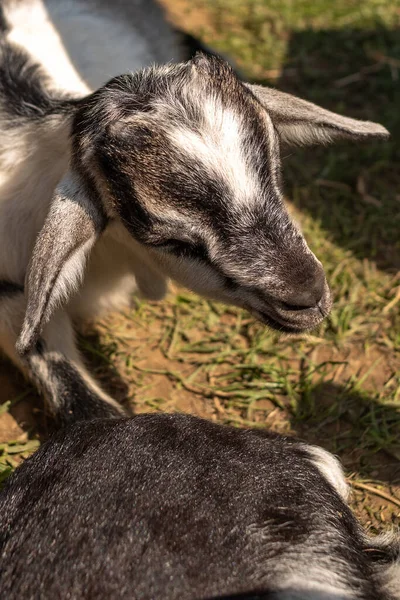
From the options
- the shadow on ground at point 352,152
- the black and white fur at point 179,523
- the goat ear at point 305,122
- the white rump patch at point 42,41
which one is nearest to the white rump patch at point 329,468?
the black and white fur at point 179,523

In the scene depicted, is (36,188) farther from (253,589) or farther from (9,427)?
(253,589)

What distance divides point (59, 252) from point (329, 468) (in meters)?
1.36

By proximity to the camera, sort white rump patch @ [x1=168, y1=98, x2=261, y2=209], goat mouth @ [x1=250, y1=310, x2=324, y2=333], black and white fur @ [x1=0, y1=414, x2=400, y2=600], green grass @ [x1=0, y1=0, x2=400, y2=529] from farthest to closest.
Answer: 1. green grass @ [x1=0, y1=0, x2=400, y2=529]
2. goat mouth @ [x1=250, y1=310, x2=324, y2=333]
3. white rump patch @ [x1=168, y1=98, x2=261, y2=209]
4. black and white fur @ [x1=0, y1=414, x2=400, y2=600]

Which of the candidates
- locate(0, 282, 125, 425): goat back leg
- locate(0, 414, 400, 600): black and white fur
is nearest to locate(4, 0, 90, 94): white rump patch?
locate(0, 282, 125, 425): goat back leg

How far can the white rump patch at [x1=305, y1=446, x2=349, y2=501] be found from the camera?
305 centimetres

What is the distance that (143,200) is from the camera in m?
3.26

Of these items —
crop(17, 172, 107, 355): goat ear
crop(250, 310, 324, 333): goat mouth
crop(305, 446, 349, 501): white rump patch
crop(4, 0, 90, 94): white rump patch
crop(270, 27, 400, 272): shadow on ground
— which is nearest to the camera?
crop(305, 446, 349, 501): white rump patch

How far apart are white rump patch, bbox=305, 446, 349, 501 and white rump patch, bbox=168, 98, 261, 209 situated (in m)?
1.01

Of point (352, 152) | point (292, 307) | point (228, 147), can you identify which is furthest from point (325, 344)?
point (352, 152)

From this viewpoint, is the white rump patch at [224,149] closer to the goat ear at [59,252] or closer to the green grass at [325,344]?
the goat ear at [59,252]

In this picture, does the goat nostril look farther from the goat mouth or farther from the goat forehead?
the goat forehead

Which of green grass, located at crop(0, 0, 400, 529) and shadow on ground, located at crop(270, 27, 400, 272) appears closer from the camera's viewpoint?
green grass, located at crop(0, 0, 400, 529)

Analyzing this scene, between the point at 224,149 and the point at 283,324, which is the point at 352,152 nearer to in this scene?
the point at 283,324

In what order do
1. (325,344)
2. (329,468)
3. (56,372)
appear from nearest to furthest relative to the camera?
(329,468), (56,372), (325,344)
